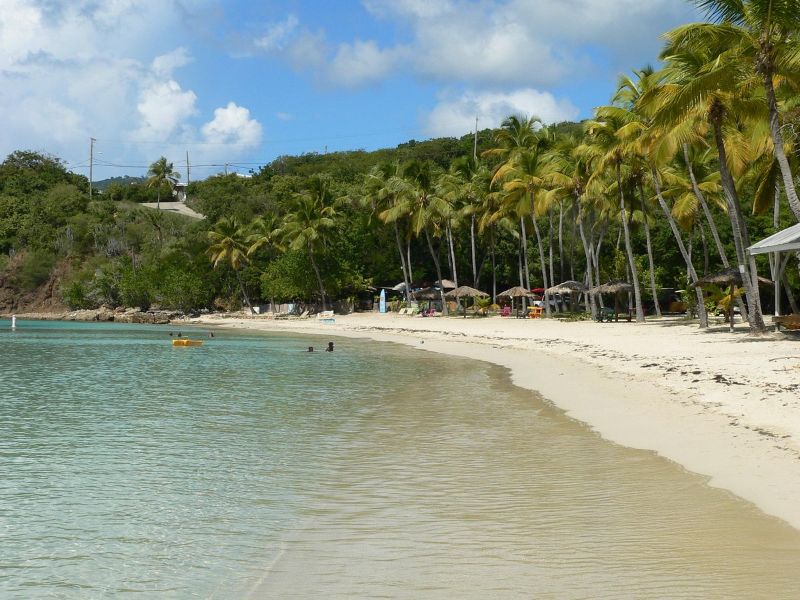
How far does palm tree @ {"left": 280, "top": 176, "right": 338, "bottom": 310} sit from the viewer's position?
2254 inches

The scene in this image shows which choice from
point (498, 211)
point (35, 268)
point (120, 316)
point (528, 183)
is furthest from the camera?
point (35, 268)

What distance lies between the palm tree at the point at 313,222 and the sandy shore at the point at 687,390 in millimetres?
26824

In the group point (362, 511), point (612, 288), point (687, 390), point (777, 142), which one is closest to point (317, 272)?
point (612, 288)

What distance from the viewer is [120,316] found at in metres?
72.2

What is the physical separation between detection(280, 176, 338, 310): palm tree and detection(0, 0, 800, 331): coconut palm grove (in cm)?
17

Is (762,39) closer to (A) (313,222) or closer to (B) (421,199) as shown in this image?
(B) (421,199)

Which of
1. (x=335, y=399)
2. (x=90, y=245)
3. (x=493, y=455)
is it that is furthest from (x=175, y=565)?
(x=90, y=245)

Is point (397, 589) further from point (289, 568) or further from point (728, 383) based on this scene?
point (728, 383)

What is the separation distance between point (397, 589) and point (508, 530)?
1549mm

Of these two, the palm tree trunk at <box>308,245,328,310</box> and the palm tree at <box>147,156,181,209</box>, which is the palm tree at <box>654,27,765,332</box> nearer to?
the palm tree trunk at <box>308,245,328,310</box>

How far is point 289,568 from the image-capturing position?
18.1 ft

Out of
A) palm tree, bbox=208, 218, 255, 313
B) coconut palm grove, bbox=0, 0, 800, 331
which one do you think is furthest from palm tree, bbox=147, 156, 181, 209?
palm tree, bbox=208, 218, 255, 313

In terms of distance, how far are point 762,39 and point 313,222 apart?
4152 cm

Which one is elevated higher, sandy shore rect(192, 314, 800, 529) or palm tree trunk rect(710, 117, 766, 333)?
palm tree trunk rect(710, 117, 766, 333)
